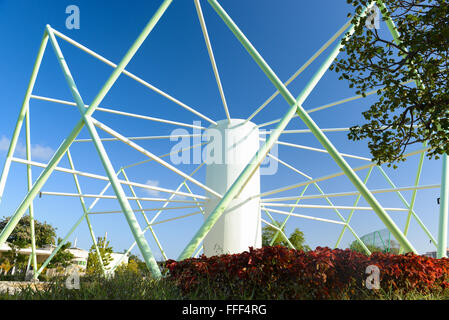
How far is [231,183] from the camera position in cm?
1644

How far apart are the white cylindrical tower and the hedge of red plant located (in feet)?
27.3

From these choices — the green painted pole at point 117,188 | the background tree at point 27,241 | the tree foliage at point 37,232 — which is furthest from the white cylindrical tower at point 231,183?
the tree foliage at point 37,232

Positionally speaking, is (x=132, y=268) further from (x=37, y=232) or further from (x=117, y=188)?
(x=37, y=232)

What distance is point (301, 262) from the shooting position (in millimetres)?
6250

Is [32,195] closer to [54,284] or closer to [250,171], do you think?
[54,284]

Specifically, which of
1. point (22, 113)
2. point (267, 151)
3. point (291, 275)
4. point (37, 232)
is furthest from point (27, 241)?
point (291, 275)

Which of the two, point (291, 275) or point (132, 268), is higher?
point (291, 275)

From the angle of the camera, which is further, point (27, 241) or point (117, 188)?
point (27, 241)

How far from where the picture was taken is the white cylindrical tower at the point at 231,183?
1560cm

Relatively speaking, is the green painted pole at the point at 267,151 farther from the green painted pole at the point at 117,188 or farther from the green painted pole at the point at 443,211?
the green painted pole at the point at 443,211

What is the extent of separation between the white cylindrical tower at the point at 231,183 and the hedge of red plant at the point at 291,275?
8333 mm

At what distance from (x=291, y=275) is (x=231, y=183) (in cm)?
1025

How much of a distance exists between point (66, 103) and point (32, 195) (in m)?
7.12

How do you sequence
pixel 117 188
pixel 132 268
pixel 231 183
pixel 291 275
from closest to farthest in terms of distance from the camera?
pixel 291 275 < pixel 117 188 < pixel 231 183 < pixel 132 268
